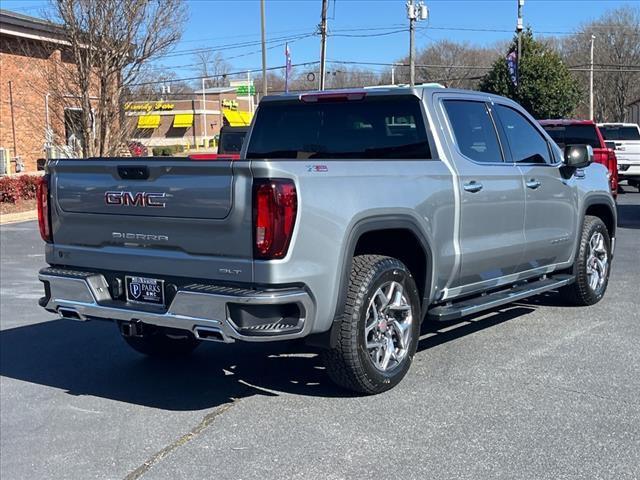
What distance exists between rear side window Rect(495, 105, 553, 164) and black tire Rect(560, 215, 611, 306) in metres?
0.97

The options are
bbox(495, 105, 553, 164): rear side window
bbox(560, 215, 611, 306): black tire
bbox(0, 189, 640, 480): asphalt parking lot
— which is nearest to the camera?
bbox(0, 189, 640, 480): asphalt parking lot

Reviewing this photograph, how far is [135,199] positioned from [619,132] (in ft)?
63.7

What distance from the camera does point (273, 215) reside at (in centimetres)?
407

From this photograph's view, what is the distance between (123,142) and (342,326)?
17.0 metres

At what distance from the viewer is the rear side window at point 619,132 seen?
68.8ft

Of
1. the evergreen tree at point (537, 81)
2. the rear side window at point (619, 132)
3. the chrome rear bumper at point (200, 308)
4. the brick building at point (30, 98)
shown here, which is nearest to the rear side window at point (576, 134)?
the rear side window at point (619, 132)

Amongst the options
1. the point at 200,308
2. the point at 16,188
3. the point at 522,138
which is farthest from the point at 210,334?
the point at 16,188

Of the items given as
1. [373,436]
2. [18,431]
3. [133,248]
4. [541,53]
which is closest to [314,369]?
[373,436]

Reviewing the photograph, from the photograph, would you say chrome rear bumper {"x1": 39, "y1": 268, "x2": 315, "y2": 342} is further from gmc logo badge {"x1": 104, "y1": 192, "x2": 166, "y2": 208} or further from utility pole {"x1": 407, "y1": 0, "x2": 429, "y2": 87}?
utility pole {"x1": 407, "y1": 0, "x2": 429, "y2": 87}

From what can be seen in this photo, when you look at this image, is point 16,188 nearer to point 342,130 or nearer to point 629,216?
point 629,216

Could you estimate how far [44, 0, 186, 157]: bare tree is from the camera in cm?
1853

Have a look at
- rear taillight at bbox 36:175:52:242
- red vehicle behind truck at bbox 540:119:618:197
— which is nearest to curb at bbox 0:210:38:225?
red vehicle behind truck at bbox 540:119:618:197

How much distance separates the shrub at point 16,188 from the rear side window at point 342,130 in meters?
14.5

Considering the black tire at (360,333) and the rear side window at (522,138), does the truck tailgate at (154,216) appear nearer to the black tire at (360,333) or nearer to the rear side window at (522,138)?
the black tire at (360,333)
